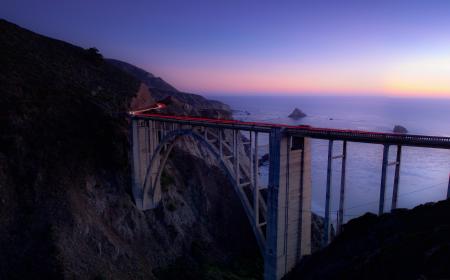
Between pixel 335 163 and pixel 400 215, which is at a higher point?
pixel 400 215

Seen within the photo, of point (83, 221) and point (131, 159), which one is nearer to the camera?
point (83, 221)

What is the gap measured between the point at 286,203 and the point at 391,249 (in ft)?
26.8

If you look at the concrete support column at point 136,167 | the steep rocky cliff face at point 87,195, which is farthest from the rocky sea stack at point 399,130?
the concrete support column at point 136,167

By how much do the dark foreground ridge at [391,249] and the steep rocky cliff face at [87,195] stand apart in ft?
46.1

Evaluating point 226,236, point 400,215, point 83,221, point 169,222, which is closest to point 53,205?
point 83,221

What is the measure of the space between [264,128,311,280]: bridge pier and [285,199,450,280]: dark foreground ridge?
2.83 meters

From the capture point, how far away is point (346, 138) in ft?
48.6

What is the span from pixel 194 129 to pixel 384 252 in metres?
15.3

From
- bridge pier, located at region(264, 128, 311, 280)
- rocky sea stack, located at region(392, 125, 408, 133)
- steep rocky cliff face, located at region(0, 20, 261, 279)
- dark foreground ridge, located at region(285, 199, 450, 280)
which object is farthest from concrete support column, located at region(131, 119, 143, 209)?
rocky sea stack, located at region(392, 125, 408, 133)

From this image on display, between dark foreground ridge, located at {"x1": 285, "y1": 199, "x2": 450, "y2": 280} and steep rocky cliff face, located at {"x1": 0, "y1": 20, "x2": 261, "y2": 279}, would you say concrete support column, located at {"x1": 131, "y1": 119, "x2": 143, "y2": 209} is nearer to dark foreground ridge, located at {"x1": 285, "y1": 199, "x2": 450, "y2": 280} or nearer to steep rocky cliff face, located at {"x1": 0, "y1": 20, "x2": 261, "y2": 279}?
steep rocky cliff face, located at {"x1": 0, "y1": 20, "x2": 261, "y2": 279}

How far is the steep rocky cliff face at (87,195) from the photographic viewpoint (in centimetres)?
2000

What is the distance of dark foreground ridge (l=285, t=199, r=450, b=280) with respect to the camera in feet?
27.7

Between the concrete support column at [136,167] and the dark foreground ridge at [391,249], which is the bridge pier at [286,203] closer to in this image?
the dark foreground ridge at [391,249]

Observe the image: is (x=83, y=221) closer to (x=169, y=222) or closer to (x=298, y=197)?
(x=169, y=222)
